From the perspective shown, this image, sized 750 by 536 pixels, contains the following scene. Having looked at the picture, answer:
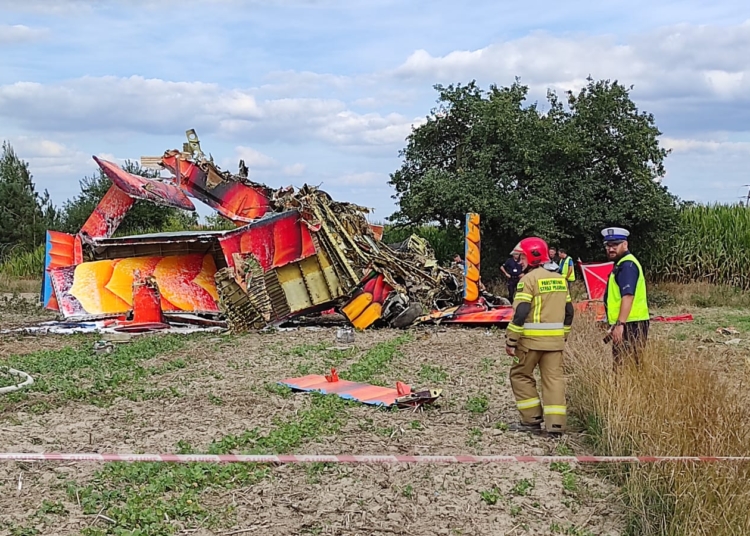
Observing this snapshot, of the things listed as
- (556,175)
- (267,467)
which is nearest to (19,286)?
(556,175)

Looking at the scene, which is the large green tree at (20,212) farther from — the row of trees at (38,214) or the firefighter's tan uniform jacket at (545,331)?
the firefighter's tan uniform jacket at (545,331)

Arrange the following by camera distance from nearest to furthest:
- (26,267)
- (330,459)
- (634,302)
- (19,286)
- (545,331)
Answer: (330,459)
(545,331)
(634,302)
(19,286)
(26,267)

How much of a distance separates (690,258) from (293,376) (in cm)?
1704

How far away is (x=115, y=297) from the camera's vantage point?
16.0m

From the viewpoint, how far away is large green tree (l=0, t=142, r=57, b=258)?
35906 millimetres

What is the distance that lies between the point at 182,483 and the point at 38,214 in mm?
34821

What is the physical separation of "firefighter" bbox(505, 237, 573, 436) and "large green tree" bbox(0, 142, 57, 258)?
108 ft

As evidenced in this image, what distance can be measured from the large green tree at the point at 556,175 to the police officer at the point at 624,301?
12965 millimetres

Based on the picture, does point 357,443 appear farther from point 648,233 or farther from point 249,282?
point 648,233

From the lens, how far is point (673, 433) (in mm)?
5301

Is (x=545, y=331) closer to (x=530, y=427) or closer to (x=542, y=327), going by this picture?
(x=542, y=327)

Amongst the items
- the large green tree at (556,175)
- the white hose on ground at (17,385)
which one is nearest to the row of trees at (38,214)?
the large green tree at (556,175)

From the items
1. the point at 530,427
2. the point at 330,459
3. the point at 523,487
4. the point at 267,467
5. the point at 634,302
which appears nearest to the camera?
the point at 330,459

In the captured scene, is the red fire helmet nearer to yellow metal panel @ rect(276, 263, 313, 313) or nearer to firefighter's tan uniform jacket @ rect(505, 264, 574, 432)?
firefighter's tan uniform jacket @ rect(505, 264, 574, 432)
